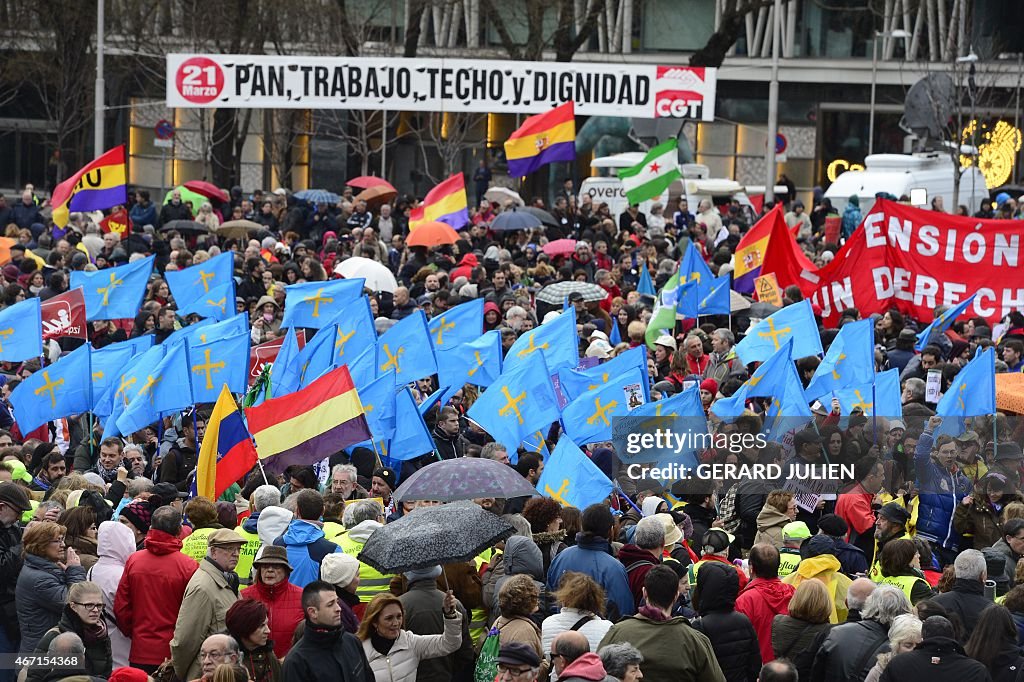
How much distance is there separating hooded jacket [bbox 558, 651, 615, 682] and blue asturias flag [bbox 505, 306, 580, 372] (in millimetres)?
7453

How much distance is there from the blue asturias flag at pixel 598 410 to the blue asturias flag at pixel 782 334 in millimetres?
3115

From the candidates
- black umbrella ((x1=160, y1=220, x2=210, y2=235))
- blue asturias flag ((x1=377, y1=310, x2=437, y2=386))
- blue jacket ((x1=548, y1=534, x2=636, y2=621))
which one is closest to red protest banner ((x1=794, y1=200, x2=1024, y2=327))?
blue asturias flag ((x1=377, y1=310, x2=437, y2=386))

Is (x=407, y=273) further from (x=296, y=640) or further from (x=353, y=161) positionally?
(x=353, y=161)

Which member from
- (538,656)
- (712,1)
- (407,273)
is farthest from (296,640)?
(712,1)

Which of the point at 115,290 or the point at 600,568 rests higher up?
the point at 115,290

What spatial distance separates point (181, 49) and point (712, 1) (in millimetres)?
16728

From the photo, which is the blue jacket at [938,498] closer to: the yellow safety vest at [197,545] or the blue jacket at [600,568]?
the blue jacket at [600,568]

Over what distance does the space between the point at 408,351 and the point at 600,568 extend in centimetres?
615

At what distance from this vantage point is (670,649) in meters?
8.06

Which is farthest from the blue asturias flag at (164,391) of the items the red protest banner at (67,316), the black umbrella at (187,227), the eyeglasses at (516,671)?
Answer: the black umbrella at (187,227)

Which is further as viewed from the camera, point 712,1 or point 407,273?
point 712,1

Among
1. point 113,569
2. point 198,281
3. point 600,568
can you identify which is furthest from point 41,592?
point 198,281

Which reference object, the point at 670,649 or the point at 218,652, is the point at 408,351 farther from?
the point at 218,652

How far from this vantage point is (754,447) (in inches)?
468
